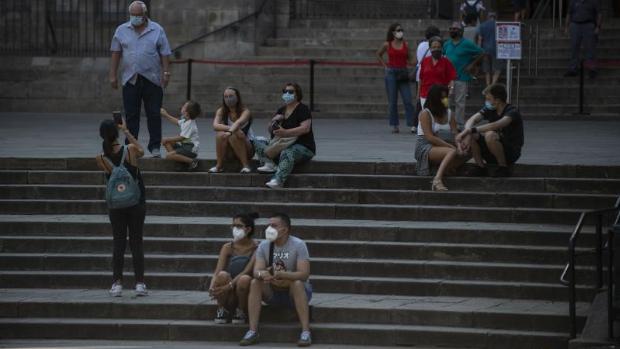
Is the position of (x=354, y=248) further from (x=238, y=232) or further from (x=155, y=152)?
(x=155, y=152)

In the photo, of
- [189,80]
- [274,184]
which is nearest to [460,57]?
[274,184]

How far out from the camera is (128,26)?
16.7 meters

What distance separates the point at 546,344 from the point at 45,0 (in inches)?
739

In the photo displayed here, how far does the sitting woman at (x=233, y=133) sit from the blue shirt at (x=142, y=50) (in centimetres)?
119

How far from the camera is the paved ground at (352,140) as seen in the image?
16812 millimetres

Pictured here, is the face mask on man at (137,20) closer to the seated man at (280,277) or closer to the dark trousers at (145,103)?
the dark trousers at (145,103)

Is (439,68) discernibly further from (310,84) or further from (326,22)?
(326,22)

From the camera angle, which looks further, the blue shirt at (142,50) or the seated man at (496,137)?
the blue shirt at (142,50)

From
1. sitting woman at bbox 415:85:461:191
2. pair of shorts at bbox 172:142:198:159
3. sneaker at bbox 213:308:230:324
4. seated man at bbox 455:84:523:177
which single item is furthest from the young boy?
sneaker at bbox 213:308:230:324

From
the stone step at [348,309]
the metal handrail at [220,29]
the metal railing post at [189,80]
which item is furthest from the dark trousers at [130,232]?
the metal handrail at [220,29]

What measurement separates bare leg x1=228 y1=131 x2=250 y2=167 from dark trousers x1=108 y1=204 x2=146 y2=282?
7.83 ft

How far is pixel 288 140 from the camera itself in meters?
15.6

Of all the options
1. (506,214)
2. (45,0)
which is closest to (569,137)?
(506,214)

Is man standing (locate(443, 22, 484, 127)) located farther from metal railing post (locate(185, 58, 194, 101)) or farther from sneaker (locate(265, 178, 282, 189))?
metal railing post (locate(185, 58, 194, 101))
